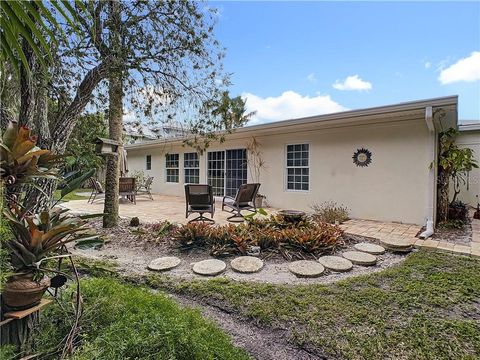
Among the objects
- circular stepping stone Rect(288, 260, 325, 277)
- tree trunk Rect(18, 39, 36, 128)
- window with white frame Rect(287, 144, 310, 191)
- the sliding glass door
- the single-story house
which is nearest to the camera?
tree trunk Rect(18, 39, 36, 128)

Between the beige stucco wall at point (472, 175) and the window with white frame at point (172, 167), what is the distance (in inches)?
461

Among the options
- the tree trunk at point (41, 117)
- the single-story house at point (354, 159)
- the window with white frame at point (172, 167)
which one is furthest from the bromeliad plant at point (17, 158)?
the window with white frame at point (172, 167)

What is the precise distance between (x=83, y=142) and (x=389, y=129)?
24.0ft

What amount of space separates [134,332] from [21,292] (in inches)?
26.4

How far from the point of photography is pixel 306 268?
376 cm

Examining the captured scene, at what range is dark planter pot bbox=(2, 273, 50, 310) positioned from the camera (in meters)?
1.44

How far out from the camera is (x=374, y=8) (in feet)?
18.6

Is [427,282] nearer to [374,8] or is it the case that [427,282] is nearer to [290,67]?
[374,8]

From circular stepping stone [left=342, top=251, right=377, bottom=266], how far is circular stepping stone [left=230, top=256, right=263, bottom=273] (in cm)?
143

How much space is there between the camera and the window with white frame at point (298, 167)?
8516 millimetres

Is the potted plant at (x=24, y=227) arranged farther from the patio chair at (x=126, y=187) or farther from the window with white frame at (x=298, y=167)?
the patio chair at (x=126, y=187)

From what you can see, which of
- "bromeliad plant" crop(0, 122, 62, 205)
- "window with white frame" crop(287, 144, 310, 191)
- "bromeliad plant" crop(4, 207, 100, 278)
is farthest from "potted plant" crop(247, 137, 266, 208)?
"bromeliad plant" crop(0, 122, 62, 205)

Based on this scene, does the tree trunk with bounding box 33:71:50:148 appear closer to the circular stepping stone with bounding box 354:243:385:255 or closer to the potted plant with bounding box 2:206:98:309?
the potted plant with bounding box 2:206:98:309

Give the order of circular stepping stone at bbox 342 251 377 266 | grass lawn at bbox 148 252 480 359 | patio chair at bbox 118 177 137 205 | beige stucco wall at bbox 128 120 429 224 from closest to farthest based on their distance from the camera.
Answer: grass lawn at bbox 148 252 480 359 < circular stepping stone at bbox 342 251 377 266 < beige stucco wall at bbox 128 120 429 224 < patio chair at bbox 118 177 137 205
